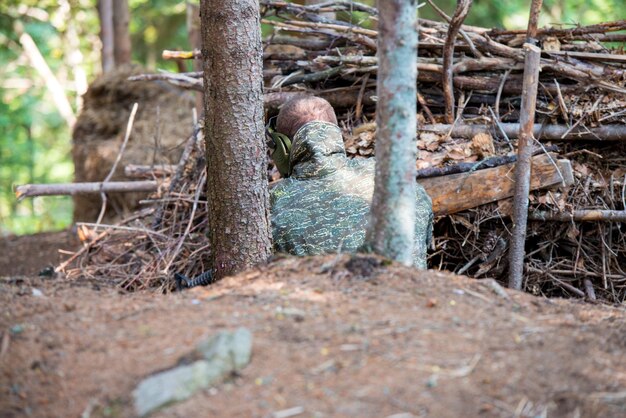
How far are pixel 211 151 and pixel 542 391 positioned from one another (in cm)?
A: 240

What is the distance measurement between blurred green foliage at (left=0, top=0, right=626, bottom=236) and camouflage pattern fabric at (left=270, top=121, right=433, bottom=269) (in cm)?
635

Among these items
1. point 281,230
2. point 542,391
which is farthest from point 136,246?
point 542,391

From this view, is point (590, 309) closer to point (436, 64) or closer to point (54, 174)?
point (436, 64)

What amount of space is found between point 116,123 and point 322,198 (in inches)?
253

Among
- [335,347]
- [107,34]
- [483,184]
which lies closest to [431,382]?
[335,347]

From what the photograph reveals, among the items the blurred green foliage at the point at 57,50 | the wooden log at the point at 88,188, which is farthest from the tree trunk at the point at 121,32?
the wooden log at the point at 88,188

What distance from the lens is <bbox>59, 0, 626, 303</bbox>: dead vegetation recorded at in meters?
4.93

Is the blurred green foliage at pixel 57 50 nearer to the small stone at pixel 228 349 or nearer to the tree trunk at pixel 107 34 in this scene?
the tree trunk at pixel 107 34

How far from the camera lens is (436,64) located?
5.36m

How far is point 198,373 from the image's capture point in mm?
2238

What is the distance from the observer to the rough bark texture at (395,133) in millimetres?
2887

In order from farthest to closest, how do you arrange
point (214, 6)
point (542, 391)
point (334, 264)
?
point (214, 6) → point (334, 264) → point (542, 391)

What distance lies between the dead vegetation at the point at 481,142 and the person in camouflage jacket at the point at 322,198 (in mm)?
851

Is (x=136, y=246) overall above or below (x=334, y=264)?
below
